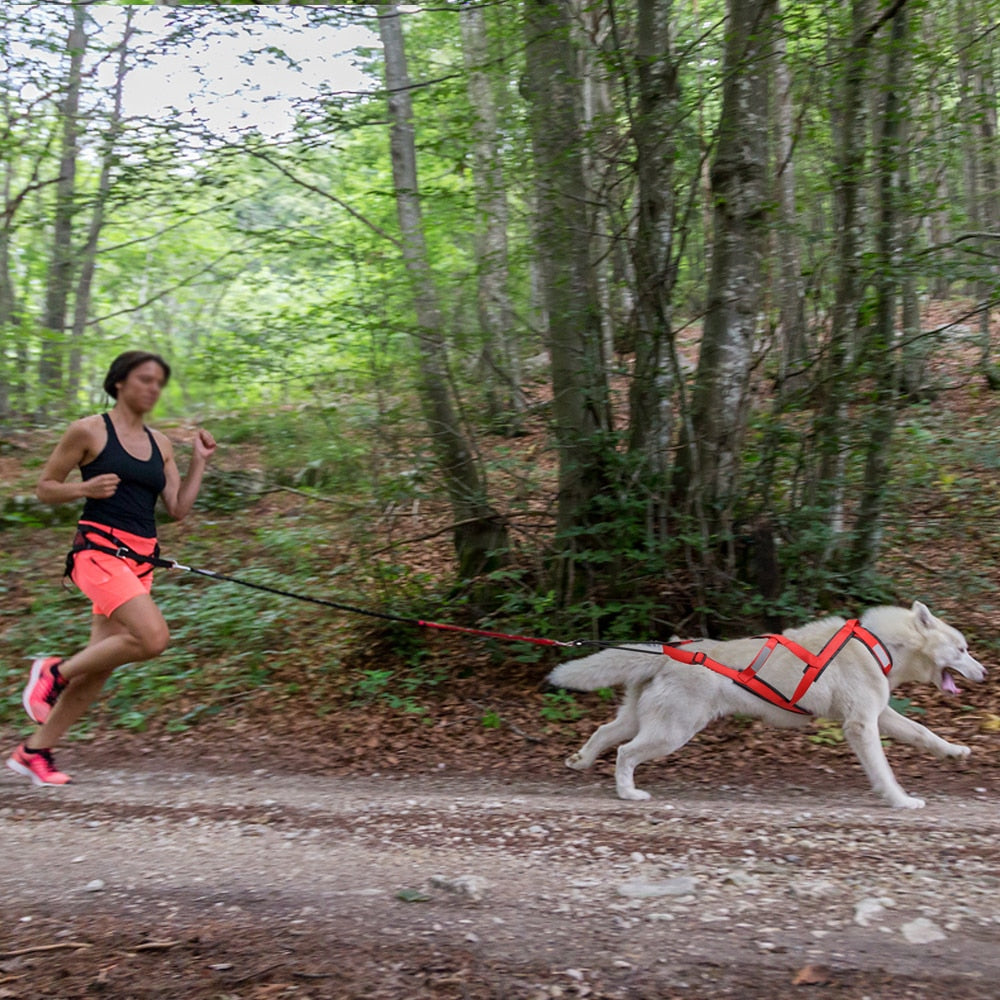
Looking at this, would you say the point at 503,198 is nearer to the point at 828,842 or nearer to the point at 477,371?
the point at 477,371

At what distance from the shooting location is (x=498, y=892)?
140 inches

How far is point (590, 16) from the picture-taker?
7.25 metres

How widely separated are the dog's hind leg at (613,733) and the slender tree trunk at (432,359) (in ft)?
7.50

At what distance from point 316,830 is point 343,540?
3572 mm

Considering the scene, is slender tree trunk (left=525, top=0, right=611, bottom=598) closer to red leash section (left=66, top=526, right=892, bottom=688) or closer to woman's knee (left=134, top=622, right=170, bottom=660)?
red leash section (left=66, top=526, right=892, bottom=688)

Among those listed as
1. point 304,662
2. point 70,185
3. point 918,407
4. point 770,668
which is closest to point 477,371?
point 304,662

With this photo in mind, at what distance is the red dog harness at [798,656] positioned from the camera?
4.65 meters

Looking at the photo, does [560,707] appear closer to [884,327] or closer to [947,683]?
[947,683]

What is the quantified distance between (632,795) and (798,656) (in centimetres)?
128

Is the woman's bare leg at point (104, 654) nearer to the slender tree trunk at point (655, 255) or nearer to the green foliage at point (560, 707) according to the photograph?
the green foliage at point (560, 707)

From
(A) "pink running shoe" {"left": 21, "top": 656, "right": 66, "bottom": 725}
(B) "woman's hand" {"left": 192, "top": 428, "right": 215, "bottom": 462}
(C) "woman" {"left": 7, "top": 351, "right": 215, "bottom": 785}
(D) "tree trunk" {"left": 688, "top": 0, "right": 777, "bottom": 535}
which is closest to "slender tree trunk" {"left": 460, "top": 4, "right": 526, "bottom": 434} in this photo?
(D) "tree trunk" {"left": 688, "top": 0, "right": 777, "bottom": 535}

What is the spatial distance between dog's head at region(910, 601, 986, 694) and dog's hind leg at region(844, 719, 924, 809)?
0.56m

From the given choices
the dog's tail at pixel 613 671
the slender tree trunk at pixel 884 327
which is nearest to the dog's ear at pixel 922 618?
the dog's tail at pixel 613 671

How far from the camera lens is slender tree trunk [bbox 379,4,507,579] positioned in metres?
7.07
